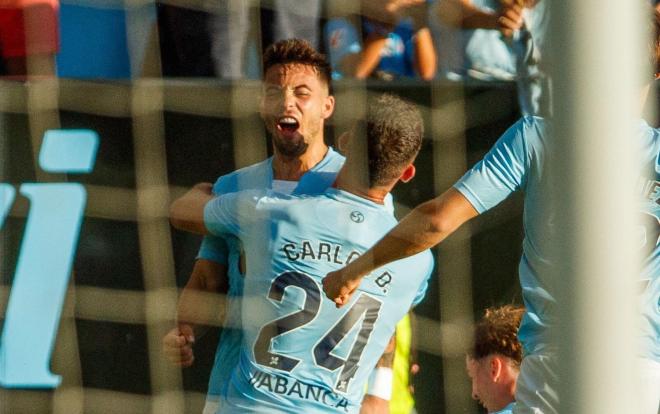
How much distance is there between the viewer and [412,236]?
5.31 ft

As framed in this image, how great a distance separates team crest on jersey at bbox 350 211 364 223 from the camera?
1.84 meters

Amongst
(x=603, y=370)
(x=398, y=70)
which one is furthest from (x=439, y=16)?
(x=603, y=370)

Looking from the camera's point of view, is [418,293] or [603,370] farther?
[418,293]

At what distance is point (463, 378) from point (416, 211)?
0.44 m

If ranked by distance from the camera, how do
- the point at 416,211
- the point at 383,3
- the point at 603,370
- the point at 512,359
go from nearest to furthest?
the point at 603,370 < the point at 416,211 < the point at 512,359 < the point at 383,3

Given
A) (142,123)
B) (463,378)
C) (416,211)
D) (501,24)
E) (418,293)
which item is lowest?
(463,378)

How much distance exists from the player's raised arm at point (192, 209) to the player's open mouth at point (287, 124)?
0.52 ft

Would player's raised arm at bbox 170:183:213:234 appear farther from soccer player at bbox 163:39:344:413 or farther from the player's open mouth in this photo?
the player's open mouth

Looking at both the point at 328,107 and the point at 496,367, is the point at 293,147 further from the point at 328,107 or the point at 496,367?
the point at 496,367

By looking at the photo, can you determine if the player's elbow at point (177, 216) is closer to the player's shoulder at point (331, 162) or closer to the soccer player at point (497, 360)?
the player's shoulder at point (331, 162)

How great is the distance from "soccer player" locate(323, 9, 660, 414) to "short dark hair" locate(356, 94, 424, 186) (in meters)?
0.21

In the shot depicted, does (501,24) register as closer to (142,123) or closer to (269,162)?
(269,162)

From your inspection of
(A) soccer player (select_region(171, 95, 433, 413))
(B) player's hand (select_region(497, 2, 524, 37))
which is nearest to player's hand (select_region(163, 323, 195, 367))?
(A) soccer player (select_region(171, 95, 433, 413))

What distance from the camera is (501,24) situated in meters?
1.97
